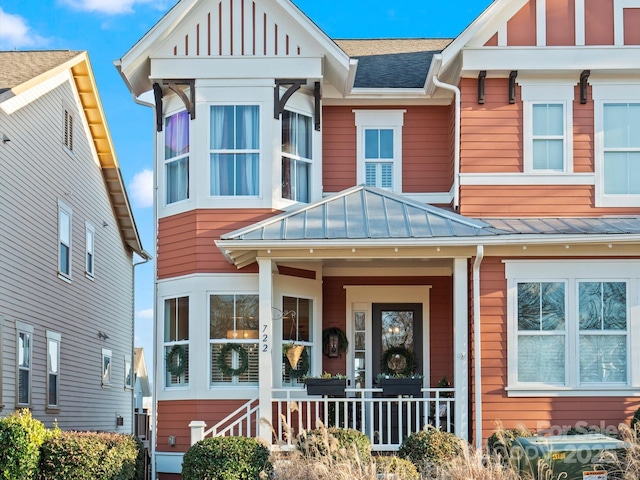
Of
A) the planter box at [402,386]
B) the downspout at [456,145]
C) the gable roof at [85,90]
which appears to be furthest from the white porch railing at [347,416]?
the gable roof at [85,90]

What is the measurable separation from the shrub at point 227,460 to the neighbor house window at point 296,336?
3.13m

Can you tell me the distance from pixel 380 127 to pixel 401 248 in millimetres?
3755

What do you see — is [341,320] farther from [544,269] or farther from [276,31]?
[276,31]

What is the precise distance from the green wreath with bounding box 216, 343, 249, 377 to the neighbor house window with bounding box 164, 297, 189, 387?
60cm

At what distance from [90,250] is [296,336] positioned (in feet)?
25.9

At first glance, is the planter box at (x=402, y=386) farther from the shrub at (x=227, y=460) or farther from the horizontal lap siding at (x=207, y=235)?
the horizontal lap siding at (x=207, y=235)

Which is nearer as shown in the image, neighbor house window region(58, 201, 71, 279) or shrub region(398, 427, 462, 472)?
shrub region(398, 427, 462, 472)

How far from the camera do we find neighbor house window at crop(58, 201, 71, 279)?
19.8 meters

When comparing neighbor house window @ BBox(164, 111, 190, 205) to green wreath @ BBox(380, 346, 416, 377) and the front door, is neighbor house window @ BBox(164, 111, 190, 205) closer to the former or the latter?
the front door

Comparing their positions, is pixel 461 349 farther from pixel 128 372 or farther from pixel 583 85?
pixel 128 372

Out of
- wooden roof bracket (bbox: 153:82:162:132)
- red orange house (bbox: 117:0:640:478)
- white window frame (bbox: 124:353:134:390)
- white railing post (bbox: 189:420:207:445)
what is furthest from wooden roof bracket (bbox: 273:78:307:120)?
white window frame (bbox: 124:353:134:390)

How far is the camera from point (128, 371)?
26938 mm

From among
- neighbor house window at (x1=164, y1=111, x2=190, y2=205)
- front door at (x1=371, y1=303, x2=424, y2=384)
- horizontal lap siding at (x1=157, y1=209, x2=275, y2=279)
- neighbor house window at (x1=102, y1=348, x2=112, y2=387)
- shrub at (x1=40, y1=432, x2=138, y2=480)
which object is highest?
neighbor house window at (x1=164, y1=111, x2=190, y2=205)

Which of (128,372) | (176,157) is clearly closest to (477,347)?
(176,157)
